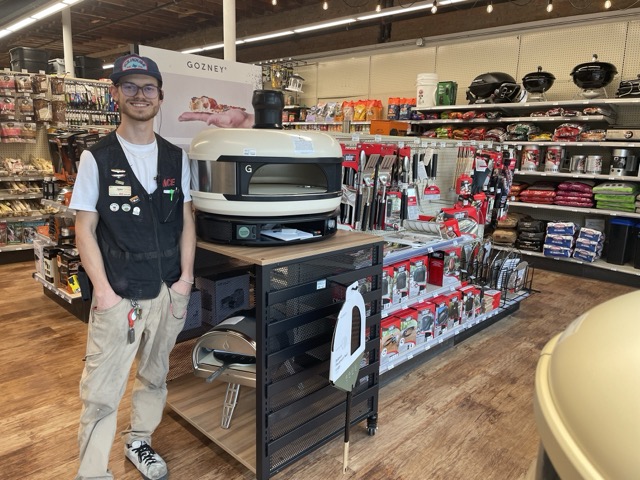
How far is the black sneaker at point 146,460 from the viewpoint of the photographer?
6.39ft

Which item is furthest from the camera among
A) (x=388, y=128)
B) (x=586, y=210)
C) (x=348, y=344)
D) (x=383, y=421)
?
(x=388, y=128)

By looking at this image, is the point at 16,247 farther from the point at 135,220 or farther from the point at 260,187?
the point at 260,187

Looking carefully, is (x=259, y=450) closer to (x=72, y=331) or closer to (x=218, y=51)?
(x=72, y=331)

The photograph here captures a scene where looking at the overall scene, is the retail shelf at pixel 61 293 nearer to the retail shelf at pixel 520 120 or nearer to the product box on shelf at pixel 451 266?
the product box on shelf at pixel 451 266

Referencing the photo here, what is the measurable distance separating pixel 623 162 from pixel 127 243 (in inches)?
222

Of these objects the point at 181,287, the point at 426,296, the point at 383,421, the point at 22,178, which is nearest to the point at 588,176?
the point at 426,296

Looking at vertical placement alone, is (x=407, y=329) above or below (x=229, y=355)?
below

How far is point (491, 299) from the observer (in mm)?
3766

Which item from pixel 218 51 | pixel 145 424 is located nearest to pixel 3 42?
pixel 218 51

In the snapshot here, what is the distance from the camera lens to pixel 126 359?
1.82m

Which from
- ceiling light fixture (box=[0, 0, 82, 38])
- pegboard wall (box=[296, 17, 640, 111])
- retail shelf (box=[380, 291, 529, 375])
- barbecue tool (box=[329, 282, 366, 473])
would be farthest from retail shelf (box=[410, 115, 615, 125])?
ceiling light fixture (box=[0, 0, 82, 38])

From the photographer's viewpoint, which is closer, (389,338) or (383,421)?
(383,421)

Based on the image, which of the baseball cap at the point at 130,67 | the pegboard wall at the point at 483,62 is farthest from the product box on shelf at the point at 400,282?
the pegboard wall at the point at 483,62

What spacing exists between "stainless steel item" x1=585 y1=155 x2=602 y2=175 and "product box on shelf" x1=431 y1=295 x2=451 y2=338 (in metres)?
3.57
